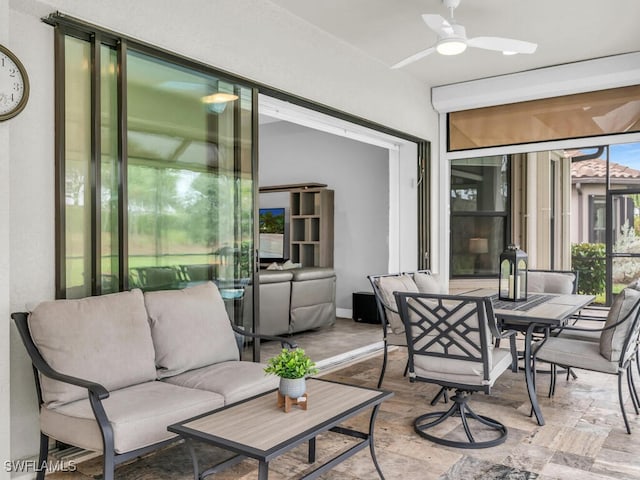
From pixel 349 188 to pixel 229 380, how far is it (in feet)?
17.5

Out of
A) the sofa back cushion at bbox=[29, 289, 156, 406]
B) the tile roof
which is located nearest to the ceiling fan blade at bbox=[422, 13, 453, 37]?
the sofa back cushion at bbox=[29, 289, 156, 406]

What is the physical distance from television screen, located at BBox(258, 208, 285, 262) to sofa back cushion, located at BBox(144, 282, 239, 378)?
5.17 m

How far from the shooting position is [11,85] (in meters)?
2.51

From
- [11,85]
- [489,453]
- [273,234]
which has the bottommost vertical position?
[489,453]

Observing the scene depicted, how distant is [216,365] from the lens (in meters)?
3.11

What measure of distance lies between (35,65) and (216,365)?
74.9 inches

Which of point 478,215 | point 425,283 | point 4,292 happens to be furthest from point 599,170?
point 4,292

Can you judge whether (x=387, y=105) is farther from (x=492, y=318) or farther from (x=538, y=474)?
(x=538, y=474)

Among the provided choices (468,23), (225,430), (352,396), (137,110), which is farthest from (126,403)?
(468,23)

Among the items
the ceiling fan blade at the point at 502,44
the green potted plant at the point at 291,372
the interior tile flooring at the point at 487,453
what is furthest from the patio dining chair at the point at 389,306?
the ceiling fan blade at the point at 502,44

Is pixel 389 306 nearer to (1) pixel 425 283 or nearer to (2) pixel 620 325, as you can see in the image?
(1) pixel 425 283

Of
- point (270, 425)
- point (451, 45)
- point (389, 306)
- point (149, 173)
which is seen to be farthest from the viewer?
point (389, 306)

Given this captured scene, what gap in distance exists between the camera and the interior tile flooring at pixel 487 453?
8.81ft

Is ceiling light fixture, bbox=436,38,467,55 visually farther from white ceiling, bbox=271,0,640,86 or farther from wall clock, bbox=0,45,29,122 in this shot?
wall clock, bbox=0,45,29,122
